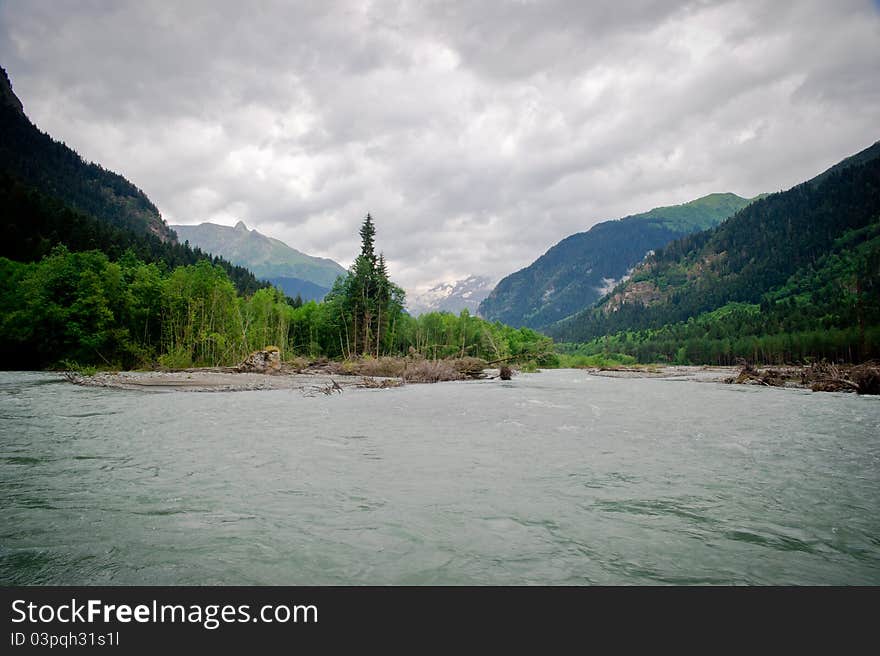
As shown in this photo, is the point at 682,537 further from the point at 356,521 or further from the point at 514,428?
the point at 514,428

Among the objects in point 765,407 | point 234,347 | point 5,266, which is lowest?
point 765,407

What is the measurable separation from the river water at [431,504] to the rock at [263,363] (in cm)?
2936

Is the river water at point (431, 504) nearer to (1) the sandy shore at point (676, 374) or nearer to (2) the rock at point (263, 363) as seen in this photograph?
(2) the rock at point (263, 363)

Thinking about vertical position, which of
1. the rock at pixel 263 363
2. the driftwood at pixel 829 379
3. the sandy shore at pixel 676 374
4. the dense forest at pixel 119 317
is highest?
the dense forest at pixel 119 317

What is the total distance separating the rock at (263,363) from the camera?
43531 mm

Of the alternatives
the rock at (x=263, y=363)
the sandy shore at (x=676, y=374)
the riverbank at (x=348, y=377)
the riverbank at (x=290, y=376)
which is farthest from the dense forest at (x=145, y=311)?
the sandy shore at (x=676, y=374)

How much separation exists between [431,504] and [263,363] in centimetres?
4212

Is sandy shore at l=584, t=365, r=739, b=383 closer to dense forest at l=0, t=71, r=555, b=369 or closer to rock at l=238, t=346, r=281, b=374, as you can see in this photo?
dense forest at l=0, t=71, r=555, b=369

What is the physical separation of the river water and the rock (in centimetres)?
2936

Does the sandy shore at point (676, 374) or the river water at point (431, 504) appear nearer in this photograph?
the river water at point (431, 504)

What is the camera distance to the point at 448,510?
6.47 meters

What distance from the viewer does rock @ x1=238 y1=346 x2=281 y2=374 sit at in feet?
143
